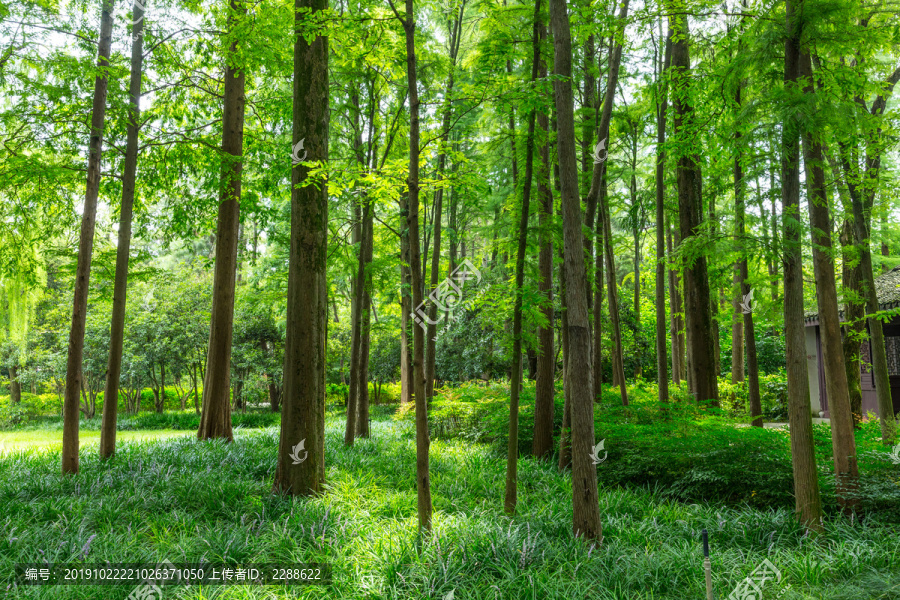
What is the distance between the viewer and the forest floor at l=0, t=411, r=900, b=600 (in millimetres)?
3479

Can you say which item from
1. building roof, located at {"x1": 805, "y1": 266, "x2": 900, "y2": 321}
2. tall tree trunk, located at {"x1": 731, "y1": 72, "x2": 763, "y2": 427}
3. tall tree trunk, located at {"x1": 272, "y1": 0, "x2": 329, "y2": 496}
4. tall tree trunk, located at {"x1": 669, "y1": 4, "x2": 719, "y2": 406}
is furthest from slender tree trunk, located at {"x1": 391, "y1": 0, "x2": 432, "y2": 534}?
building roof, located at {"x1": 805, "y1": 266, "x2": 900, "y2": 321}

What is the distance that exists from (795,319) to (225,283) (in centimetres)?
805

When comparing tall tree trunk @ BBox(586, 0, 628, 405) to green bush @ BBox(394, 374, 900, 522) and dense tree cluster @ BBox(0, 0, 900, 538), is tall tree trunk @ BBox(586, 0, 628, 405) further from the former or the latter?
green bush @ BBox(394, 374, 900, 522)

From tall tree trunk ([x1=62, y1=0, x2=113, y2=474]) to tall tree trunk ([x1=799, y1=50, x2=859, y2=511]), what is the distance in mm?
8185

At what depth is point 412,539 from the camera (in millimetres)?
4055

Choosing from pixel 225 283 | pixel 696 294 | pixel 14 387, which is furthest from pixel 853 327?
pixel 14 387

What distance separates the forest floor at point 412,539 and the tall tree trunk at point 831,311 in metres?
0.52

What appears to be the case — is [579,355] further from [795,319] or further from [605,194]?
[605,194]

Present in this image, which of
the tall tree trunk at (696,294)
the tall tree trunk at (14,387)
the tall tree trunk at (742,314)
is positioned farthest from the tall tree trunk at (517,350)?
the tall tree trunk at (14,387)

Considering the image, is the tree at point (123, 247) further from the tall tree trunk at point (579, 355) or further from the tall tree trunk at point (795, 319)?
the tall tree trunk at point (795, 319)

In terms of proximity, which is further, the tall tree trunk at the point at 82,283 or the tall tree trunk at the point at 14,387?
the tall tree trunk at the point at 14,387

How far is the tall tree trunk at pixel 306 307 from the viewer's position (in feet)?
17.7

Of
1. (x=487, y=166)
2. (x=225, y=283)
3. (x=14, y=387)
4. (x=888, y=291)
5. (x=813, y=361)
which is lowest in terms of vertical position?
(x=14, y=387)

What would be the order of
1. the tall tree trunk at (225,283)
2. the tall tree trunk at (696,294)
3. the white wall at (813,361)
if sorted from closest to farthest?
the tall tree trunk at (225,283) → the tall tree trunk at (696,294) → the white wall at (813,361)
